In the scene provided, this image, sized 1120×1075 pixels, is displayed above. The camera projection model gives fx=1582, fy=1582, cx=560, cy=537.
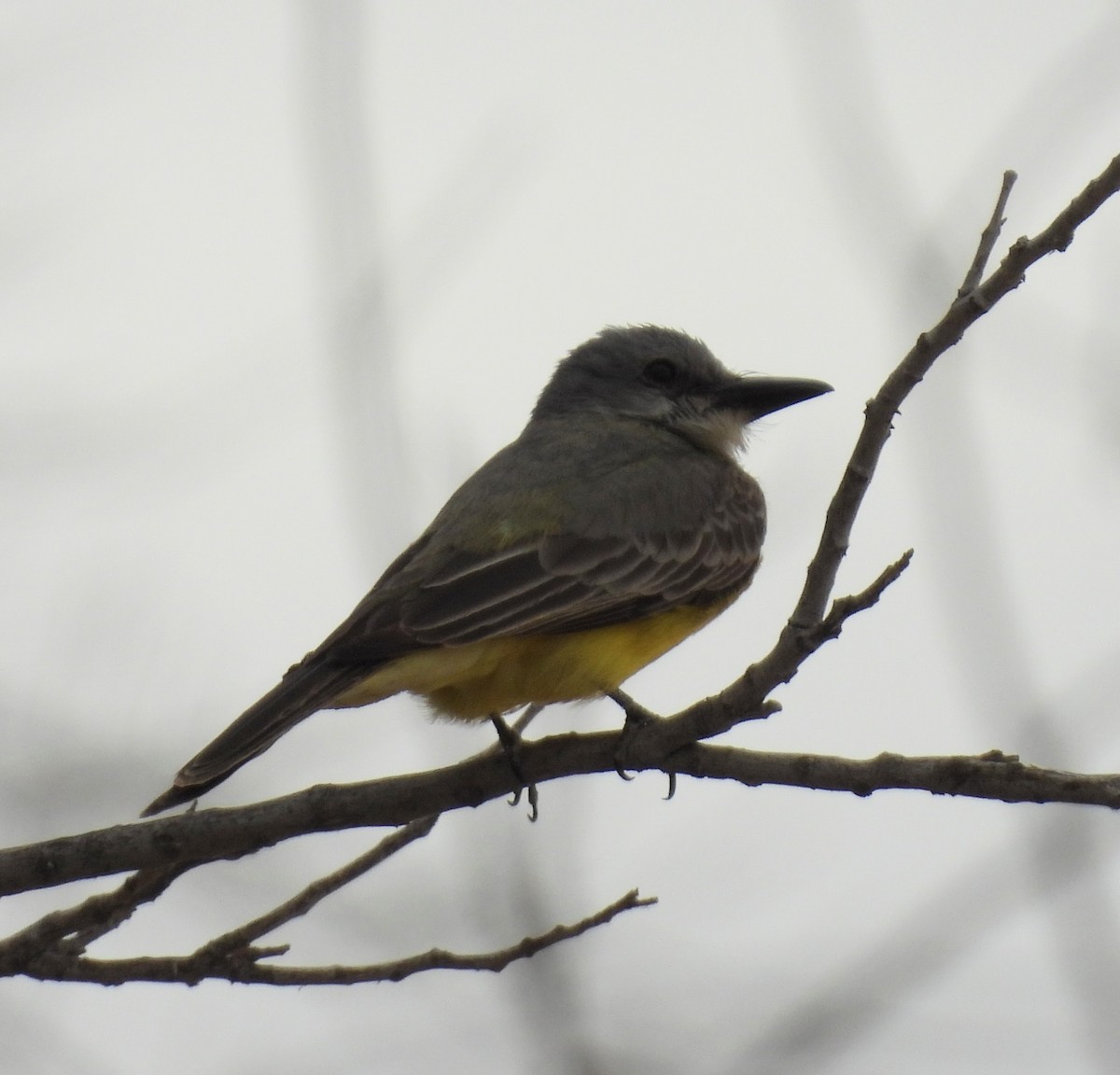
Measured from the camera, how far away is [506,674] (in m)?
5.30

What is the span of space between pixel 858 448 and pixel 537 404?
463 centimetres

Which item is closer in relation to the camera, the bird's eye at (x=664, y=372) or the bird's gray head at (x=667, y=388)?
the bird's gray head at (x=667, y=388)

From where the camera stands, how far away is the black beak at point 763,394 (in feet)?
24.3

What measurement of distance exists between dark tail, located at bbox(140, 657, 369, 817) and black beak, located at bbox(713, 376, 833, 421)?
3060 mm

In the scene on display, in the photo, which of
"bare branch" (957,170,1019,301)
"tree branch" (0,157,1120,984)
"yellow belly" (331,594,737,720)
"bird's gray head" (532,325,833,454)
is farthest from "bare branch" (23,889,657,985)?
"bird's gray head" (532,325,833,454)

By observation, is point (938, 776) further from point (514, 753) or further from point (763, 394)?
point (763, 394)

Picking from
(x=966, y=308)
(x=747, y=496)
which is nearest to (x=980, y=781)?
(x=966, y=308)

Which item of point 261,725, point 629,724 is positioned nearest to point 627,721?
point 629,724

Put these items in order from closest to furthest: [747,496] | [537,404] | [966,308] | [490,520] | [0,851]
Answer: [966,308], [0,851], [490,520], [747,496], [537,404]

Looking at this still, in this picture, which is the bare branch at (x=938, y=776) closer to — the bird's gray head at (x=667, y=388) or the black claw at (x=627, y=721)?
the black claw at (x=627, y=721)

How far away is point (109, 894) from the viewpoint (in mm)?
3980

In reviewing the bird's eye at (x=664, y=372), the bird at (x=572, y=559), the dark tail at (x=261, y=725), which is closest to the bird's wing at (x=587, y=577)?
the bird at (x=572, y=559)

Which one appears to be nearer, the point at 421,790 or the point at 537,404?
the point at 421,790

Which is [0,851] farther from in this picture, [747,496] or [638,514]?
[747,496]
